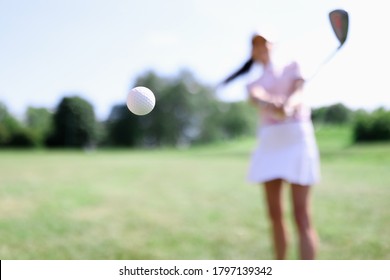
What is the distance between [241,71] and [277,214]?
1.01 m

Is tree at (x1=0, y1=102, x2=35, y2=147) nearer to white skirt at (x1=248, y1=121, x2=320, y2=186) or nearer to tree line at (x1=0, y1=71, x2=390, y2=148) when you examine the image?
tree line at (x1=0, y1=71, x2=390, y2=148)

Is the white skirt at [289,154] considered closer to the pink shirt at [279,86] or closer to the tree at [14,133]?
the pink shirt at [279,86]

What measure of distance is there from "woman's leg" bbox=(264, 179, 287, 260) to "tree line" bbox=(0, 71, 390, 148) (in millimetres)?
599

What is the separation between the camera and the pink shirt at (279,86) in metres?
2.69

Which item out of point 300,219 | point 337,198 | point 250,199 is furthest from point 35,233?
point 337,198

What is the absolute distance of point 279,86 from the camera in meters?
2.76

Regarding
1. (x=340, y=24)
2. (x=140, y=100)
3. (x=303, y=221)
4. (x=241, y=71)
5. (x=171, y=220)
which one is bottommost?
(x=171, y=220)

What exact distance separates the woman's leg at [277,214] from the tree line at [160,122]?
1.97 feet

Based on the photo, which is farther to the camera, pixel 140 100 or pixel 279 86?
pixel 279 86

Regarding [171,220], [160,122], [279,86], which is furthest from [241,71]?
[160,122]

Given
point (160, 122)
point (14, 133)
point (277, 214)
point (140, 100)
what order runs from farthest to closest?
point (160, 122)
point (14, 133)
point (277, 214)
point (140, 100)

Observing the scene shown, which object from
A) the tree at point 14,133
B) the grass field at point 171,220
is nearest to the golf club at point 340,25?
the grass field at point 171,220

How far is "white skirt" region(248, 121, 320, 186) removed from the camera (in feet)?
8.83

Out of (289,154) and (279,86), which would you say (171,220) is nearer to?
(289,154)
